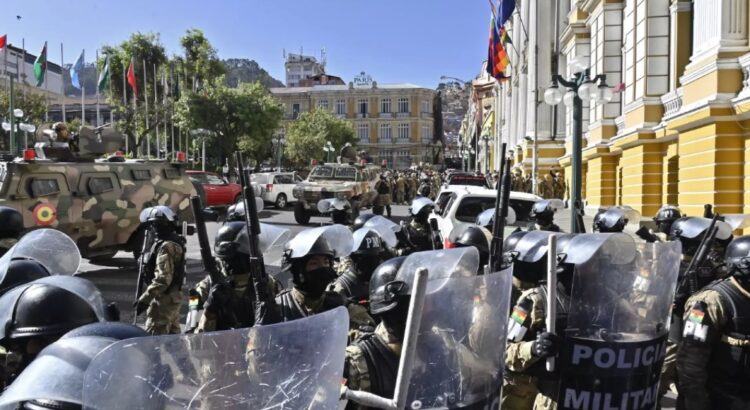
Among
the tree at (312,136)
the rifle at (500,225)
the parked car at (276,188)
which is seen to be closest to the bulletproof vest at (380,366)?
the rifle at (500,225)

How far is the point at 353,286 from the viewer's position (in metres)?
4.86

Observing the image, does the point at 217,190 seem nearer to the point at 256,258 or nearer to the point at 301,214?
the point at 301,214

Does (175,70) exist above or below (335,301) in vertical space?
above

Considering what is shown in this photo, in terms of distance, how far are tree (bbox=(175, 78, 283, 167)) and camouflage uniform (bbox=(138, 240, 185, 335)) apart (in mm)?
34449

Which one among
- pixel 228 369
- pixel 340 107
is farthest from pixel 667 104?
pixel 340 107

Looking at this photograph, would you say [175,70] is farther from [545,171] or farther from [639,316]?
[639,316]

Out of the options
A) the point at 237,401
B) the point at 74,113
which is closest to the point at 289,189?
the point at 237,401

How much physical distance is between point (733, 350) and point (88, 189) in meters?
11.0

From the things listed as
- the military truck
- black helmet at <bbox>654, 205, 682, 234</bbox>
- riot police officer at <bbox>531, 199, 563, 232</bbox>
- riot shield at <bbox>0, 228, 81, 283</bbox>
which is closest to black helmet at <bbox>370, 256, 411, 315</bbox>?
riot shield at <bbox>0, 228, 81, 283</bbox>

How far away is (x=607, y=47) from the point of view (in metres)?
20.3

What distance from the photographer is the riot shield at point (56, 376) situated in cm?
163

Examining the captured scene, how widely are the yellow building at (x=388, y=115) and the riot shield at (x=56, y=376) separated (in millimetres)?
84676

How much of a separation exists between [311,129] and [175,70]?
19.0 meters

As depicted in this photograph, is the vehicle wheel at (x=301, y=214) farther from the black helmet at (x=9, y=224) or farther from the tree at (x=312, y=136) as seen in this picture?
the tree at (x=312, y=136)
